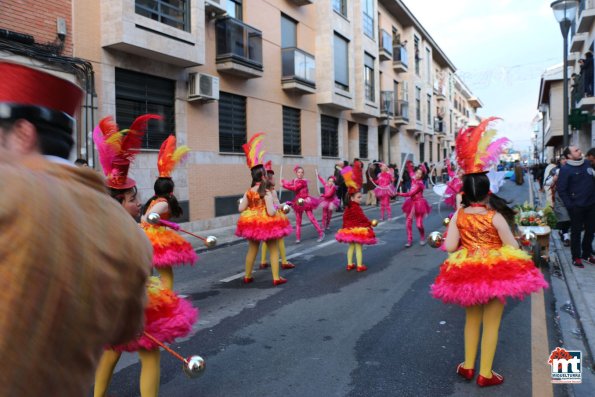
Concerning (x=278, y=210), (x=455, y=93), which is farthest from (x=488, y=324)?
(x=455, y=93)

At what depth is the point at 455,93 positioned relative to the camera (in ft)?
194

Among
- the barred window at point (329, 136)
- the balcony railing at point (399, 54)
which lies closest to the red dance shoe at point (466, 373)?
the barred window at point (329, 136)

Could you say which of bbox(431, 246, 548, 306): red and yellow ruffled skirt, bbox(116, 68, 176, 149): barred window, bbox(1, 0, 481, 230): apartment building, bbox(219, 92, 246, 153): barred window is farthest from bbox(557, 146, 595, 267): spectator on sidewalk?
bbox(219, 92, 246, 153): barred window

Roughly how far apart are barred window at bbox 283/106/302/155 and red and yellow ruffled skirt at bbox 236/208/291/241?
1177 cm

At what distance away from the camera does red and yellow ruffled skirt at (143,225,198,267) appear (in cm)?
499

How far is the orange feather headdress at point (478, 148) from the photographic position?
4.08m

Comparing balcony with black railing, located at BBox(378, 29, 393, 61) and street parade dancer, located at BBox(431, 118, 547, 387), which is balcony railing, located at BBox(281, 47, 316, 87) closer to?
balcony with black railing, located at BBox(378, 29, 393, 61)

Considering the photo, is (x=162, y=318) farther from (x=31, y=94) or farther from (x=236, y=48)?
(x=236, y=48)

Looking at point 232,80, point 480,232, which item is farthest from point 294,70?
point 480,232

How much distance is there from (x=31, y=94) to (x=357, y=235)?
22.6 feet

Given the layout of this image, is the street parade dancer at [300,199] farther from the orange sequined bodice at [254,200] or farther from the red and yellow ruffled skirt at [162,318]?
the red and yellow ruffled skirt at [162,318]

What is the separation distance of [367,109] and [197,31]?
13.8m

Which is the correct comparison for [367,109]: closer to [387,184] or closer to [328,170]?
[328,170]

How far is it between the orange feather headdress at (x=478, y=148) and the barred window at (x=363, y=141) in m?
22.1
